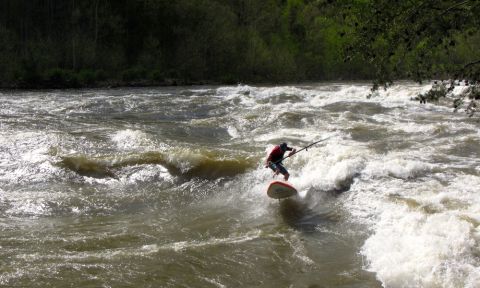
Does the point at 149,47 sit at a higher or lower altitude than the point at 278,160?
higher

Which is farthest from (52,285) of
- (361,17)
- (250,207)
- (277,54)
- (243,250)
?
(277,54)

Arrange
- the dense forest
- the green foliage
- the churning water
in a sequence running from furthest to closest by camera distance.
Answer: the green foliage < the dense forest < the churning water

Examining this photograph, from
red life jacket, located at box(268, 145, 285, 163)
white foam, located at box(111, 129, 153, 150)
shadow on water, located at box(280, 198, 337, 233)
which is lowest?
shadow on water, located at box(280, 198, 337, 233)

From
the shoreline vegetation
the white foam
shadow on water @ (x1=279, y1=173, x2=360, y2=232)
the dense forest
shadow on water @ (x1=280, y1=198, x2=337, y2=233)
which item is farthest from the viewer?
the dense forest

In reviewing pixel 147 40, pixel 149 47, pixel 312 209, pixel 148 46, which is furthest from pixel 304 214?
pixel 147 40

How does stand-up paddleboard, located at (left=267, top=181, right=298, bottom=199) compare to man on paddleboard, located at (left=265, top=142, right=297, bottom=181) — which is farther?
man on paddleboard, located at (left=265, top=142, right=297, bottom=181)

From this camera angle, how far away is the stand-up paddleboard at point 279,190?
30.6 ft

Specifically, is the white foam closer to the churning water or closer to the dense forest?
the churning water

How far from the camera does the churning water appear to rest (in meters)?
6.36

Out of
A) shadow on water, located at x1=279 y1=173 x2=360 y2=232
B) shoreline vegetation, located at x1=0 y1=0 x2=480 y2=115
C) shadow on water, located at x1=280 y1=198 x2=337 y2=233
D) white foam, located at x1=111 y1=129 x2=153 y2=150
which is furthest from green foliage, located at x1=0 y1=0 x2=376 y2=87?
shadow on water, located at x1=280 y1=198 x2=337 y2=233

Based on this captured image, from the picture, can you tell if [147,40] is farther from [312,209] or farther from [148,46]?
[312,209]

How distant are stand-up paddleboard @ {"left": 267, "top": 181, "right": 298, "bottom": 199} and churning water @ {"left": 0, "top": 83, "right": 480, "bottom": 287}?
23cm

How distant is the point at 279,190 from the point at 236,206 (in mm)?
950

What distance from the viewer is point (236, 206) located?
9492 millimetres
